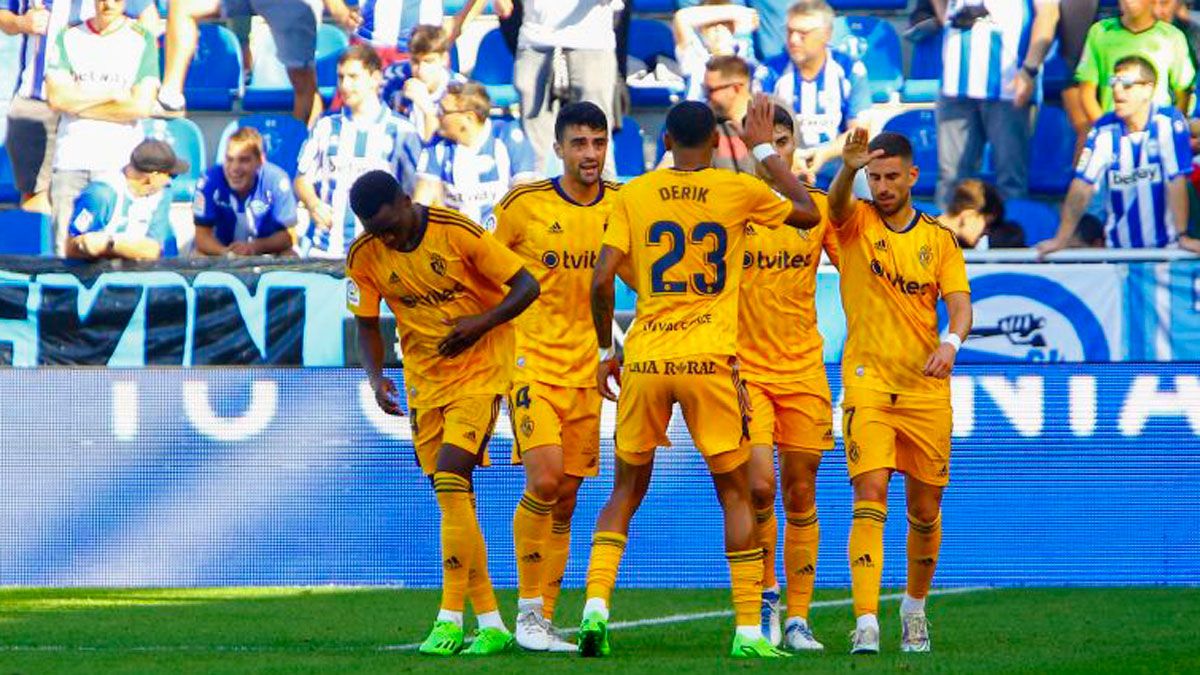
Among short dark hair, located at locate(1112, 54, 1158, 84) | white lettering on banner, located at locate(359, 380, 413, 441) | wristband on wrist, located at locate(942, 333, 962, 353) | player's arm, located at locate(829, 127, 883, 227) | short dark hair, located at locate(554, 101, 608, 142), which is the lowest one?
white lettering on banner, located at locate(359, 380, 413, 441)

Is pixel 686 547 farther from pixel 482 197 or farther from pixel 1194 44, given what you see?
pixel 1194 44

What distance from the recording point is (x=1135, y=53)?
44.8 ft

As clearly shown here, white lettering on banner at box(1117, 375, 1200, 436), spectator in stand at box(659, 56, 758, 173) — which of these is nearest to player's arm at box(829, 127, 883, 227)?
white lettering on banner at box(1117, 375, 1200, 436)

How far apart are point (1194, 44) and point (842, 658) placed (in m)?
7.44

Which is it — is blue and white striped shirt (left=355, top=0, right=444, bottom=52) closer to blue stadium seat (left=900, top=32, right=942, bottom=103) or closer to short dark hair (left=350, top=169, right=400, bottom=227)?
blue stadium seat (left=900, top=32, right=942, bottom=103)

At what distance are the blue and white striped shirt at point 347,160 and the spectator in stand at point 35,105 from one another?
1879mm

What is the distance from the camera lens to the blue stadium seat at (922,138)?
14367 mm

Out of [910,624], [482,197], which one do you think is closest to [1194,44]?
[482,197]

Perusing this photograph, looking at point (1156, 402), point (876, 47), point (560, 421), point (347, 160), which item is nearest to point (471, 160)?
point (347, 160)

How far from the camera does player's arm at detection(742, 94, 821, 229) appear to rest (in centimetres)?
789

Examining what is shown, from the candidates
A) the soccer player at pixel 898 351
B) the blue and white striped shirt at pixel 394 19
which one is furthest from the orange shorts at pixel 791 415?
the blue and white striped shirt at pixel 394 19

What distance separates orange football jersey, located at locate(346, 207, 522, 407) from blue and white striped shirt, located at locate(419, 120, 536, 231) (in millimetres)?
5478

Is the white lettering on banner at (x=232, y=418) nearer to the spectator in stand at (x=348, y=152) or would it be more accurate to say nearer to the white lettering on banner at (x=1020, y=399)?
the spectator in stand at (x=348, y=152)

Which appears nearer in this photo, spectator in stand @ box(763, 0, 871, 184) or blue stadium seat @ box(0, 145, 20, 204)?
spectator in stand @ box(763, 0, 871, 184)
